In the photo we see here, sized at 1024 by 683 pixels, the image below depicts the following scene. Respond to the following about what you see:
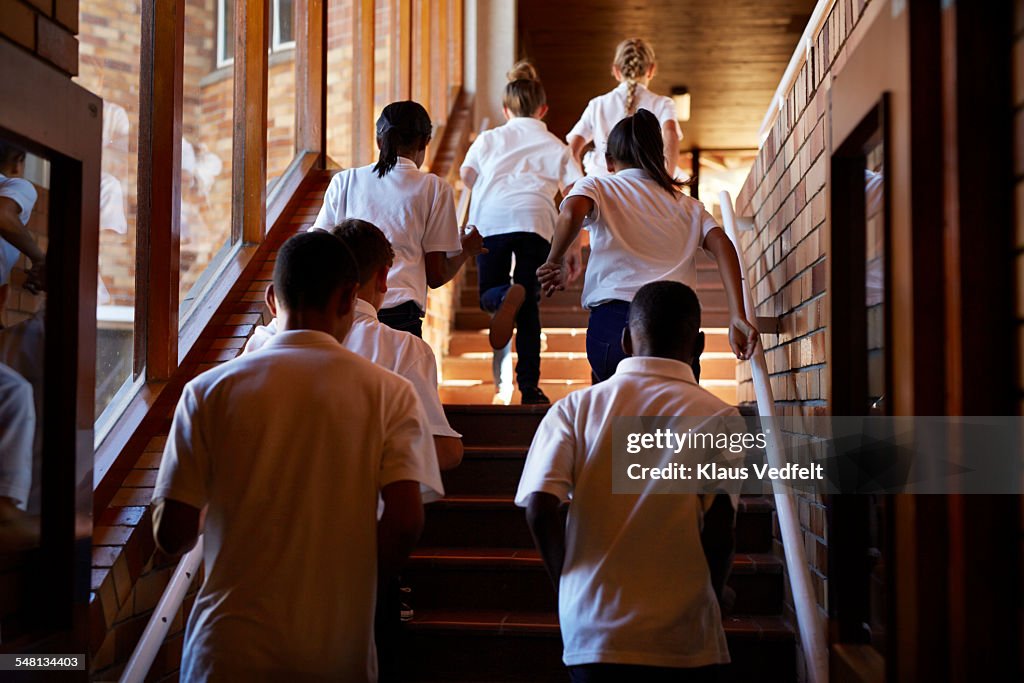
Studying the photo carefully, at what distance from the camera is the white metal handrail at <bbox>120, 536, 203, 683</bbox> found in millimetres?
2373

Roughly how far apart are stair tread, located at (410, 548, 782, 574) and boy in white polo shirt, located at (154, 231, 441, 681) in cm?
156

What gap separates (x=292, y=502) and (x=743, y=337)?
6.16 feet

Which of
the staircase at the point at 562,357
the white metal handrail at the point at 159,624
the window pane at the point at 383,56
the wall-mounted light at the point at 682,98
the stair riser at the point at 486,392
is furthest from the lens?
the wall-mounted light at the point at 682,98

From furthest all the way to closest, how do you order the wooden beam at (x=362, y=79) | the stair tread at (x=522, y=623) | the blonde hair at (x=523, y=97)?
the wooden beam at (x=362, y=79) < the blonde hair at (x=523, y=97) < the stair tread at (x=522, y=623)

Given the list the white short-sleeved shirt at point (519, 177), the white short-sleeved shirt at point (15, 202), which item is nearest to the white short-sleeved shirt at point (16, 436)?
the white short-sleeved shirt at point (15, 202)

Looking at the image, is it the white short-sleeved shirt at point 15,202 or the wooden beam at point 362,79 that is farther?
the wooden beam at point 362,79

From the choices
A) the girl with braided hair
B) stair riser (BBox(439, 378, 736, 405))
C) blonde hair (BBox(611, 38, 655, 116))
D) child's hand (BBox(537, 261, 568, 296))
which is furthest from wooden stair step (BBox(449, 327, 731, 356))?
child's hand (BBox(537, 261, 568, 296))

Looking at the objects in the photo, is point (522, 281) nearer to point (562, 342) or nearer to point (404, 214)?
point (404, 214)

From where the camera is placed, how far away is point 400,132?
337 centimetres

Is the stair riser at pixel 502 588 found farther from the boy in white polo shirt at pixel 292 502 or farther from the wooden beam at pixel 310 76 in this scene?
the wooden beam at pixel 310 76

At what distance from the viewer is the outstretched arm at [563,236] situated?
3.32 metres

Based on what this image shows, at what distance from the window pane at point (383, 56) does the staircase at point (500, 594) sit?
3.28 metres

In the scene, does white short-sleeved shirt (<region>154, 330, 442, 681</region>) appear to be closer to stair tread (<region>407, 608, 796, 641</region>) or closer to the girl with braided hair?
stair tread (<region>407, 608, 796, 641</region>)

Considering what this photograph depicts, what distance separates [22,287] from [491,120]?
5.95 metres
